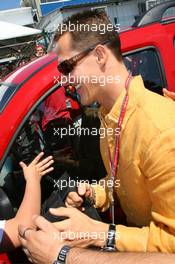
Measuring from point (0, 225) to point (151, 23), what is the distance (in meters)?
1.68

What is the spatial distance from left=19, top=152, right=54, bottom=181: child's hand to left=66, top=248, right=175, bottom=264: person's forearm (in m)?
0.88

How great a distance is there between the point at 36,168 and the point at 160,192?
0.99 m

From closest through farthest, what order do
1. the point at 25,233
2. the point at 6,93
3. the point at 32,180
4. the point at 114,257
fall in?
the point at 114,257 → the point at 25,233 → the point at 32,180 → the point at 6,93

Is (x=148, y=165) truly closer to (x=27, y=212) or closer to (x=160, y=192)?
(x=160, y=192)

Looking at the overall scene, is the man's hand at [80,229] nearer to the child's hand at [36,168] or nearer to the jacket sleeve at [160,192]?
the jacket sleeve at [160,192]

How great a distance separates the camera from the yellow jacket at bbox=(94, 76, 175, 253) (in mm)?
1424

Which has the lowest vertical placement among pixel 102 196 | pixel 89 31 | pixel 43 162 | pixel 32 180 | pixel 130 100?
pixel 102 196

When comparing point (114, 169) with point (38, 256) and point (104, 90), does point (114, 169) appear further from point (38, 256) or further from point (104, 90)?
point (38, 256)

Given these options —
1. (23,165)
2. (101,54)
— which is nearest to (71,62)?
(101,54)

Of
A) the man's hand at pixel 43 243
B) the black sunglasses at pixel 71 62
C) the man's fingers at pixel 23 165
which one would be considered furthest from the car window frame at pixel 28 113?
the man's hand at pixel 43 243

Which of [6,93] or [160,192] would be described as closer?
[160,192]

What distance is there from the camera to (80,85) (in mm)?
1863

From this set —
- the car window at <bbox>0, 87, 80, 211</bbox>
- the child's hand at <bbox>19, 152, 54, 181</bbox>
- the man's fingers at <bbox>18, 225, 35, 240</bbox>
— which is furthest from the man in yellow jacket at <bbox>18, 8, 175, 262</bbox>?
the car window at <bbox>0, 87, 80, 211</bbox>

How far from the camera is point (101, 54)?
5.91 ft
